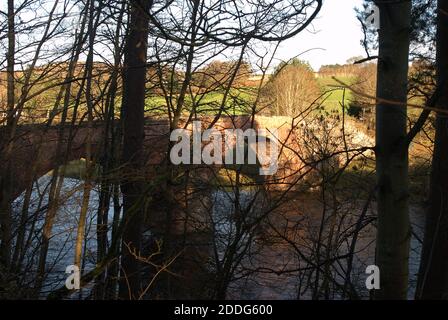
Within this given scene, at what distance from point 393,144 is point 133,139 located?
3.19 meters

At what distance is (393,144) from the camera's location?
5.89 ft

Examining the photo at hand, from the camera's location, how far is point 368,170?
4.52 meters

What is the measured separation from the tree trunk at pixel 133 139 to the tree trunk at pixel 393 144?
221cm

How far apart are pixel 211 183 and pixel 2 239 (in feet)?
6.82

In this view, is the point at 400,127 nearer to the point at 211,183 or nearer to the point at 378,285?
the point at 378,285

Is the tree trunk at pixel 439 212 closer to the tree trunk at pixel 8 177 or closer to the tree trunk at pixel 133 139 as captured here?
the tree trunk at pixel 133 139

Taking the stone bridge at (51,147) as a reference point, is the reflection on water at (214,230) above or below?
below

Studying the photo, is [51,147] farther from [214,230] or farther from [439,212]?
[439,212]

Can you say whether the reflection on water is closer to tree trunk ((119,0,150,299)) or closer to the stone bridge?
the stone bridge

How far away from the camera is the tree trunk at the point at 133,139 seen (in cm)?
392

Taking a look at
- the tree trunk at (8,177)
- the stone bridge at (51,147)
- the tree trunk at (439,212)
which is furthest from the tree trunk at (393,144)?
the tree trunk at (8,177)

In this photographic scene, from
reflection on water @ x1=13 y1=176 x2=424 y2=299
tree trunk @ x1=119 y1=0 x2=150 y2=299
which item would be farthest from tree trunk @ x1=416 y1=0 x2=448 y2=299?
tree trunk @ x1=119 y1=0 x2=150 y2=299

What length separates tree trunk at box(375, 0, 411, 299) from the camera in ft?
5.90
